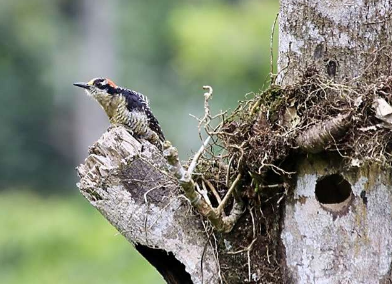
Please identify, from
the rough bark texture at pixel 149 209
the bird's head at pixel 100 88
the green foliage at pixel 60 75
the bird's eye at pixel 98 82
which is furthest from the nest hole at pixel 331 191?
the green foliage at pixel 60 75

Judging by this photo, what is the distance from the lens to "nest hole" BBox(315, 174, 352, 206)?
388 cm

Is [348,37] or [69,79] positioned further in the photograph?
[69,79]

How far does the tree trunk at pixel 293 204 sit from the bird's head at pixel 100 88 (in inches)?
77.7

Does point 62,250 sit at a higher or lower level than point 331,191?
higher

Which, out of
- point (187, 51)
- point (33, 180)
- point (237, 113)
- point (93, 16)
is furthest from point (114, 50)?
point (237, 113)

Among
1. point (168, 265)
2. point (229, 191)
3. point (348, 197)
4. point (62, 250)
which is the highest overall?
point (62, 250)

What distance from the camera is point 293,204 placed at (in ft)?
12.6

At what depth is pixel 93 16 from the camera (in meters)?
22.6

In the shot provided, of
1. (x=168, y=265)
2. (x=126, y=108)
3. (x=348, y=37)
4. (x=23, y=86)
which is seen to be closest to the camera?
(x=348, y=37)

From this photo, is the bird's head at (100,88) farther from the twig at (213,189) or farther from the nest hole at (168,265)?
the nest hole at (168,265)

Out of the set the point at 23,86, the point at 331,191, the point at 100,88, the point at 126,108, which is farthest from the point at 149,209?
the point at 23,86

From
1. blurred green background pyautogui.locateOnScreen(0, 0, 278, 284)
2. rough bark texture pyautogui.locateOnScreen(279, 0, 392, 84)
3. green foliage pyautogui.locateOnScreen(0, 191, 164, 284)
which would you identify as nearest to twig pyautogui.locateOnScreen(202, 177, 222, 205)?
rough bark texture pyautogui.locateOnScreen(279, 0, 392, 84)

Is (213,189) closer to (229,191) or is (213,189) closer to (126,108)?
(229,191)

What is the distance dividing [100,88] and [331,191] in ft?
8.00
